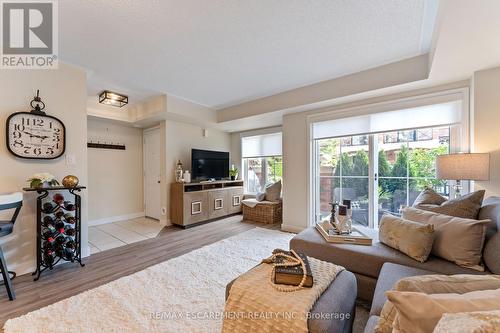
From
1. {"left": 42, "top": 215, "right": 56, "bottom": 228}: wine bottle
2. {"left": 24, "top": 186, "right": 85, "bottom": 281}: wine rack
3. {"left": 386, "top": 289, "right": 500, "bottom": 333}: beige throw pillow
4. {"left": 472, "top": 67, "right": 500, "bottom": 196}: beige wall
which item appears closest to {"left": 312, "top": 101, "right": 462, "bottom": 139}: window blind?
{"left": 472, "top": 67, "right": 500, "bottom": 196}: beige wall

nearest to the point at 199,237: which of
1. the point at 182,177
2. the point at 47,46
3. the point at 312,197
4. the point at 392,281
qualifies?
the point at 182,177

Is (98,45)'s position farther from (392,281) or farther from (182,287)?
(392,281)

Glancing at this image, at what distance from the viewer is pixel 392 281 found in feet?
4.20

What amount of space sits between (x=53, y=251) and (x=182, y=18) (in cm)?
272

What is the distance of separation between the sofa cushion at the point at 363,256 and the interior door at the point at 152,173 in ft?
11.7

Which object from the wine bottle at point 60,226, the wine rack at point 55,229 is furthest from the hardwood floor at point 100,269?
the wine bottle at point 60,226

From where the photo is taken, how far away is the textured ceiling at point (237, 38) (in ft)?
5.65

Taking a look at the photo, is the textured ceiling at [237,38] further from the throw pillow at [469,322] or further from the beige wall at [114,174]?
the throw pillow at [469,322]

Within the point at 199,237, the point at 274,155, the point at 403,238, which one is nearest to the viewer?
the point at 403,238

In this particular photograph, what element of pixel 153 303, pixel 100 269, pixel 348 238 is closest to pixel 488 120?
pixel 348 238

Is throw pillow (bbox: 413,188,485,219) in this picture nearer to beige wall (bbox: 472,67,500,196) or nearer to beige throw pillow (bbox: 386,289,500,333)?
beige wall (bbox: 472,67,500,196)

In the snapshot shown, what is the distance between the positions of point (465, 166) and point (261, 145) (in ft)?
12.1

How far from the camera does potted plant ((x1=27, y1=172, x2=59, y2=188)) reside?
2170 millimetres

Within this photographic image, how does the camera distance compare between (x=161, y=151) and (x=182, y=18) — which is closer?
(x=182, y=18)
